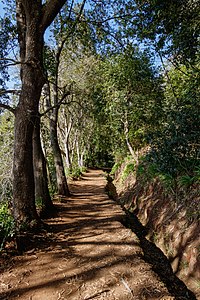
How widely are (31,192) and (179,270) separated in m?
3.24

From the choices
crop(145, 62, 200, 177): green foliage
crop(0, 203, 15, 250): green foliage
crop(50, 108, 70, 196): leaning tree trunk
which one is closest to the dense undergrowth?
crop(145, 62, 200, 177): green foliage

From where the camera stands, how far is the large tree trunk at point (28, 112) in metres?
4.44

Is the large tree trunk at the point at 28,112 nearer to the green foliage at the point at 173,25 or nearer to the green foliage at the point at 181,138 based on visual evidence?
the green foliage at the point at 173,25

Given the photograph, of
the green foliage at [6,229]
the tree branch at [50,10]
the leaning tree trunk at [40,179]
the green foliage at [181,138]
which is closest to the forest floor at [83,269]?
the green foliage at [6,229]

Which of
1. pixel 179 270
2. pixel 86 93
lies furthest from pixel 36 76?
pixel 86 93

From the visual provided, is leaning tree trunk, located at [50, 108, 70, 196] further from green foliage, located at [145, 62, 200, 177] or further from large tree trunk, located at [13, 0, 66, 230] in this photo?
large tree trunk, located at [13, 0, 66, 230]

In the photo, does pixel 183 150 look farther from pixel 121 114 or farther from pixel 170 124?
pixel 121 114

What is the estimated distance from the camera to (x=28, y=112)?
4570mm

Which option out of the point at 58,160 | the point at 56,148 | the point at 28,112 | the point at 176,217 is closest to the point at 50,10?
the point at 28,112

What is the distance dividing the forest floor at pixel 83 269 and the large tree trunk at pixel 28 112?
26.1 inches

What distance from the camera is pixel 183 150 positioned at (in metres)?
6.14

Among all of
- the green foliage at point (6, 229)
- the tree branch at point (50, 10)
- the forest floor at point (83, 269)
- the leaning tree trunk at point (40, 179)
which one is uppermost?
the tree branch at point (50, 10)

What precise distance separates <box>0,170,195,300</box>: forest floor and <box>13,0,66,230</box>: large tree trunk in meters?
Answer: 0.66

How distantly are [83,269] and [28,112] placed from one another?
10.3 ft
